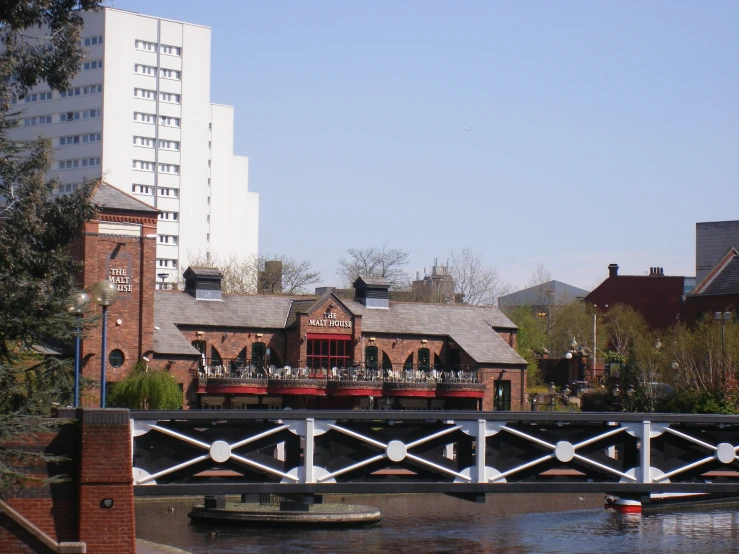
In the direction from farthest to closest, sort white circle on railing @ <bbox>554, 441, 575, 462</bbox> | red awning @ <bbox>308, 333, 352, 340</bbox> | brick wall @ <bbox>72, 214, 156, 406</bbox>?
red awning @ <bbox>308, 333, 352, 340</bbox> → brick wall @ <bbox>72, 214, 156, 406</bbox> → white circle on railing @ <bbox>554, 441, 575, 462</bbox>

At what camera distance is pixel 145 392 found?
45125 millimetres

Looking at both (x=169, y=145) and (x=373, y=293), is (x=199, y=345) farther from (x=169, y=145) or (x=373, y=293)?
(x=169, y=145)

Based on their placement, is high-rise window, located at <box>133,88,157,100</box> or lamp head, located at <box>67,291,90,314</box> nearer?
lamp head, located at <box>67,291,90,314</box>

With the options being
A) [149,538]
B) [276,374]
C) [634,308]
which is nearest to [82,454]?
[149,538]

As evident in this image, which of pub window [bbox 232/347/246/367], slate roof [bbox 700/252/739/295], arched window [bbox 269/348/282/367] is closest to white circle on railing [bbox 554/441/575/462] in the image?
pub window [bbox 232/347/246/367]

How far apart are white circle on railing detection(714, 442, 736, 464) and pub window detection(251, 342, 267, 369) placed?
3510 cm

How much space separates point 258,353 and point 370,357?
578 cm

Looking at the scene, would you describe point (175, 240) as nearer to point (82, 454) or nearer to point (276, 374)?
point (276, 374)

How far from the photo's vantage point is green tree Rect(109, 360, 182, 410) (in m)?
44.8

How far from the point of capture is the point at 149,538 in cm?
3216

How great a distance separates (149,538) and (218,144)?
82.5 m

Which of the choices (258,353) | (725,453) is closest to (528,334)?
(258,353)

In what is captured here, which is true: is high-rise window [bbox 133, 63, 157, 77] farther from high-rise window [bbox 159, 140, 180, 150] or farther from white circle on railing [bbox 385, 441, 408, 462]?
white circle on railing [bbox 385, 441, 408, 462]

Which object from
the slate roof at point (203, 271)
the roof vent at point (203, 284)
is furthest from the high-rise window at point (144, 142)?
the roof vent at point (203, 284)
